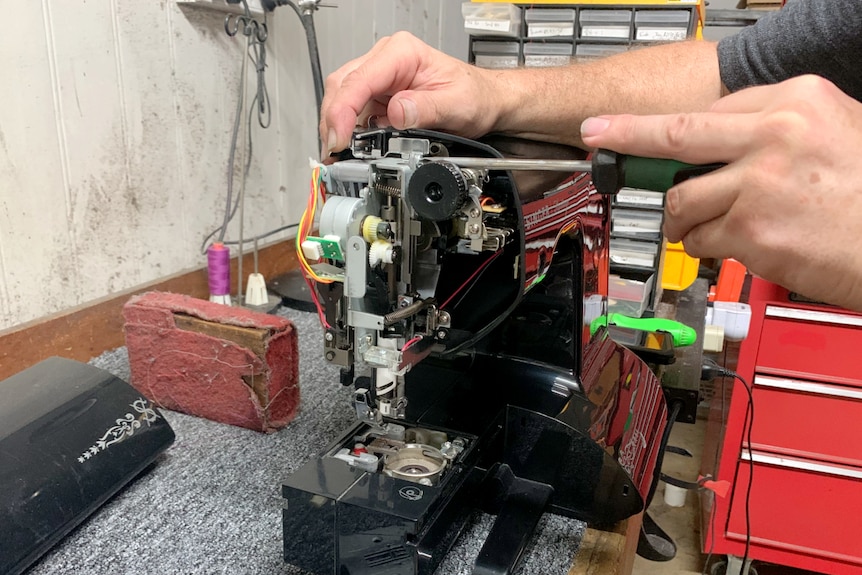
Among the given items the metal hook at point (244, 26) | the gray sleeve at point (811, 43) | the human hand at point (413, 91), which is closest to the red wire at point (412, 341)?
the human hand at point (413, 91)

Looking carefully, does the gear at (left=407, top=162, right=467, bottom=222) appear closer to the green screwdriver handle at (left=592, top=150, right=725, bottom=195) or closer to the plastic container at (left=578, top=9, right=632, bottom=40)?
the green screwdriver handle at (left=592, top=150, right=725, bottom=195)

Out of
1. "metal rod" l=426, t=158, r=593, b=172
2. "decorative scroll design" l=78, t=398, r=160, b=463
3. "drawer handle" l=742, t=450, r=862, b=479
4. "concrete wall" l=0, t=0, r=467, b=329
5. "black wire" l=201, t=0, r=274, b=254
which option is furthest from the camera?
"black wire" l=201, t=0, r=274, b=254

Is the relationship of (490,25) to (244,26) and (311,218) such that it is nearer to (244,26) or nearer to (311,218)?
(244,26)

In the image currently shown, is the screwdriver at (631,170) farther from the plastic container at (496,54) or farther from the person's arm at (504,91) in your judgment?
the plastic container at (496,54)

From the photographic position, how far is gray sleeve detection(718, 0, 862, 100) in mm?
676

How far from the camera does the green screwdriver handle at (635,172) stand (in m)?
0.47

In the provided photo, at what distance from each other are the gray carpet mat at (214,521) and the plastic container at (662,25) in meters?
0.99

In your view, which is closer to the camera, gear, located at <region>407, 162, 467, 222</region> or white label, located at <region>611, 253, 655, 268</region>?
gear, located at <region>407, 162, 467, 222</region>

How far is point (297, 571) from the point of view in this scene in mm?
661

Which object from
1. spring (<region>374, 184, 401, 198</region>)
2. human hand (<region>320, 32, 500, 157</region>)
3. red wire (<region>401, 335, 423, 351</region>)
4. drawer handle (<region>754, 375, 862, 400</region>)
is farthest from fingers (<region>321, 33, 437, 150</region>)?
drawer handle (<region>754, 375, 862, 400</region>)

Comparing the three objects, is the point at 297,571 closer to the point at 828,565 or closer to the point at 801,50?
the point at 801,50

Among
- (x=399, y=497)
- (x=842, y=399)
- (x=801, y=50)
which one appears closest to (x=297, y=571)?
(x=399, y=497)

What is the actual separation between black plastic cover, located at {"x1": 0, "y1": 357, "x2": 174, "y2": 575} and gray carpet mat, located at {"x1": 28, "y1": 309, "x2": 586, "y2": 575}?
0.03 m

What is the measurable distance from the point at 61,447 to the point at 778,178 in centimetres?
78
